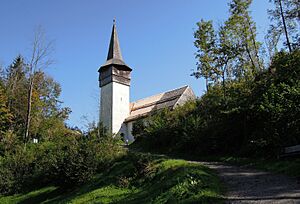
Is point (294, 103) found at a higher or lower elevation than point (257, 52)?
lower

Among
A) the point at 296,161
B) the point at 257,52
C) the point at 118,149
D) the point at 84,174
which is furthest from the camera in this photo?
the point at 257,52

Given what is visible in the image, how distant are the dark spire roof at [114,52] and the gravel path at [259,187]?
36.4 metres

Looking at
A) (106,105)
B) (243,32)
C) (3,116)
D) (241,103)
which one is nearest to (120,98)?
(106,105)

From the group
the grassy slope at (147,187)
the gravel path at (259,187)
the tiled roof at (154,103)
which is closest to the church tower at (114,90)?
the tiled roof at (154,103)

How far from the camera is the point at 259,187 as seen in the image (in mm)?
9133

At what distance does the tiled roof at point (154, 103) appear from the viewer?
136ft

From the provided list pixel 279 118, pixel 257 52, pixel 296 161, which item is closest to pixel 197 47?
pixel 257 52

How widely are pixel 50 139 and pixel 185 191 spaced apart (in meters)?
27.9

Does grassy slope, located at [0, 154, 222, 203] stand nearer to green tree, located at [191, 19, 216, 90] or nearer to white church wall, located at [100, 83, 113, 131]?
green tree, located at [191, 19, 216, 90]

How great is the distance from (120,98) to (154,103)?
187 inches

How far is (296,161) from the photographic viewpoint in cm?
1149

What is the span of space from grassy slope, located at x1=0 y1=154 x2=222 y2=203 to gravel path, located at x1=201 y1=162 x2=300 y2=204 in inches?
16.7

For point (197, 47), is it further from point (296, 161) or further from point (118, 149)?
point (296, 161)

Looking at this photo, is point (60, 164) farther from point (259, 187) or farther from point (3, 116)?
point (3, 116)
